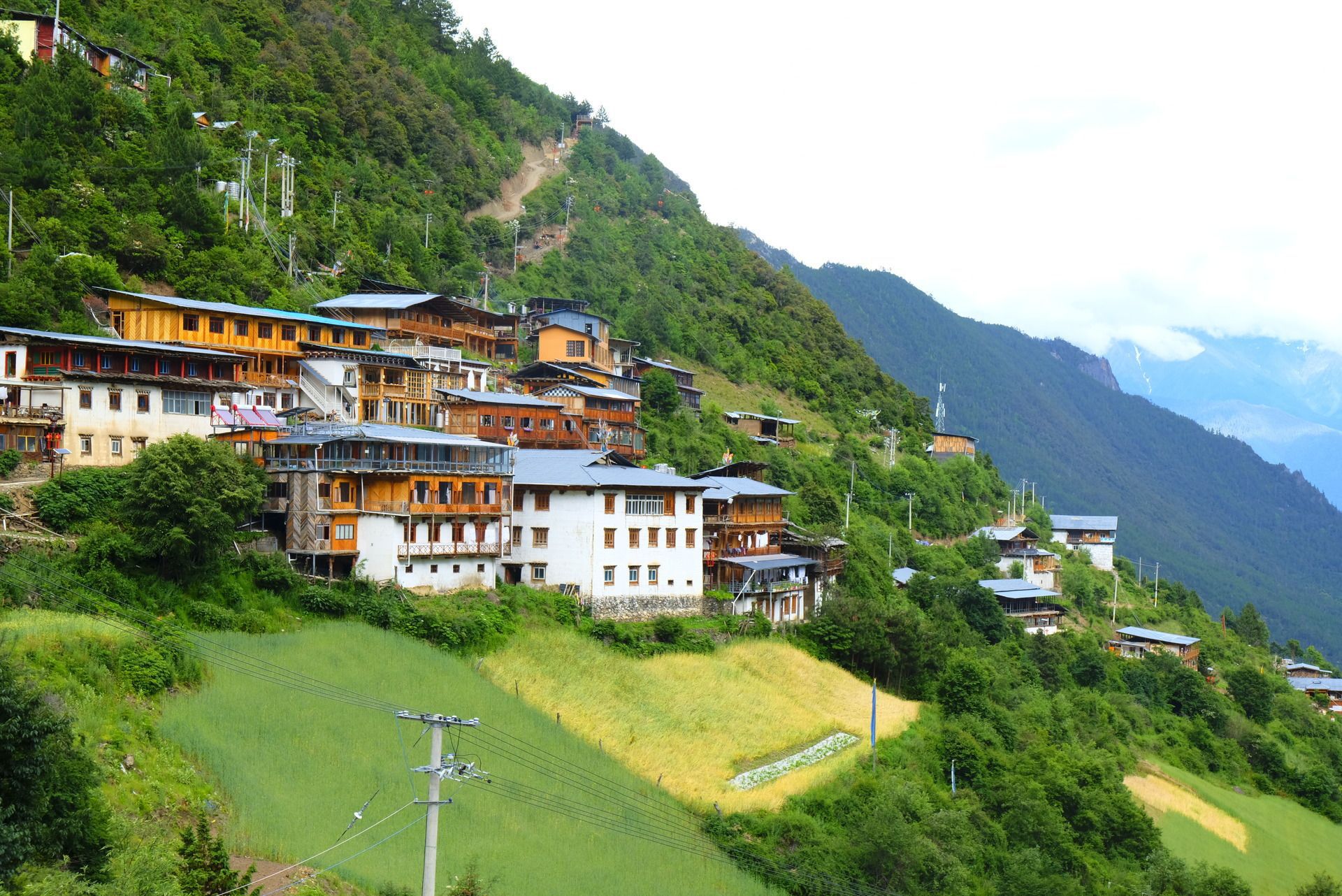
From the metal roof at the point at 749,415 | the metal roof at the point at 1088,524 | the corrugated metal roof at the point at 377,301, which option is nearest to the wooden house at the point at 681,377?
the metal roof at the point at 749,415

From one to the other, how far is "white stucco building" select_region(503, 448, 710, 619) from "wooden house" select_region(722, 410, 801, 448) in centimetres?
3154

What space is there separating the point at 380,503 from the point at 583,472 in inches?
357

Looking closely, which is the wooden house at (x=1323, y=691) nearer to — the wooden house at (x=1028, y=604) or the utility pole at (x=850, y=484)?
the wooden house at (x=1028, y=604)

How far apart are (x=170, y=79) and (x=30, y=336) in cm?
3995

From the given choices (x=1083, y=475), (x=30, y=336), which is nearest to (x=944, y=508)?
(x=30, y=336)

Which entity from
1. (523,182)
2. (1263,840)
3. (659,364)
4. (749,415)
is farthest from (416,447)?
(523,182)

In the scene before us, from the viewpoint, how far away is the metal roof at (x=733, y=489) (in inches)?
2044

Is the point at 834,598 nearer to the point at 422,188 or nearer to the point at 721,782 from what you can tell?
the point at 721,782

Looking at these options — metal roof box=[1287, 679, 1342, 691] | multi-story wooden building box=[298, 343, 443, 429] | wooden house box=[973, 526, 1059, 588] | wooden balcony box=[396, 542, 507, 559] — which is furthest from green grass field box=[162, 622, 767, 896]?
metal roof box=[1287, 679, 1342, 691]

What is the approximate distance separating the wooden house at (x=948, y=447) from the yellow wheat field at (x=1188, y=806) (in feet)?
146

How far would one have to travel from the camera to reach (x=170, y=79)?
7138 cm

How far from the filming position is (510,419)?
5431cm

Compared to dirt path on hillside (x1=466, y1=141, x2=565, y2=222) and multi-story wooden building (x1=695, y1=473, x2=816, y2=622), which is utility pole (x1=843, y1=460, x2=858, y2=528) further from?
dirt path on hillside (x1=466, y1=141, x2=565, y2=222)

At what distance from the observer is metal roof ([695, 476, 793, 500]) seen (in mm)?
51906
